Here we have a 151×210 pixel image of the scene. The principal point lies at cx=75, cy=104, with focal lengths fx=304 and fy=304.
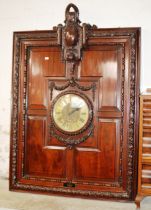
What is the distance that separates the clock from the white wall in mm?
→ 665

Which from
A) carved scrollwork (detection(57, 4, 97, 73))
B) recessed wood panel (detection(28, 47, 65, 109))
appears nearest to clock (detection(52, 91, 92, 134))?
recessed wood panel (detection(28, 47, 65, 109))

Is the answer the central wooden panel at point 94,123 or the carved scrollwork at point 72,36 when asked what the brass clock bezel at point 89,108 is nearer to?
the central wooden panel at point 94,123

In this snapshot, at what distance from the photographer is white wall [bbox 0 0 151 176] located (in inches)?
126

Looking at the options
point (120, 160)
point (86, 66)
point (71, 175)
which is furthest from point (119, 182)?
point (86, 66)

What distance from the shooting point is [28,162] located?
3285mm

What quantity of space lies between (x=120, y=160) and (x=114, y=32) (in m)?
1.28

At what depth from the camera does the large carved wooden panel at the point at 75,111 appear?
3.02 m

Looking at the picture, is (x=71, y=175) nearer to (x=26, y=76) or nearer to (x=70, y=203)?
(x=70, y=203)

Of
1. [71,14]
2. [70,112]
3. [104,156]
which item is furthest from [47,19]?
[104,156]

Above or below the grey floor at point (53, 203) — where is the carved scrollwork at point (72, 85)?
above

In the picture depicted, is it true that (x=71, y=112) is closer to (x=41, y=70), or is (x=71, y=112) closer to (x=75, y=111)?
(x=75, y=111)

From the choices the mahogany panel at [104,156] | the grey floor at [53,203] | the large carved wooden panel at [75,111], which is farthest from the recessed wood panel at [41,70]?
the grey floor at [53,203]

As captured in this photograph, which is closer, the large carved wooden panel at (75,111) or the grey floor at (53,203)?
the grey floor at (53,203)

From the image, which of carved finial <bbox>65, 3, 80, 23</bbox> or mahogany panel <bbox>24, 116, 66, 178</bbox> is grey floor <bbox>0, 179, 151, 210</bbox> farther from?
carved finial <bbox>65, 3, 80, 23</bbox>
